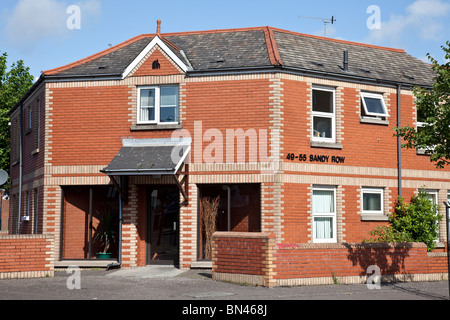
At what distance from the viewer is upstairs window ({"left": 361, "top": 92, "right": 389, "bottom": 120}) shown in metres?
19.5

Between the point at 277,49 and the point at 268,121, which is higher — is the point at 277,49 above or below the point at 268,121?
above

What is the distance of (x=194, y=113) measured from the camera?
18.5 m

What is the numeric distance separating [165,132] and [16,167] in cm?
870

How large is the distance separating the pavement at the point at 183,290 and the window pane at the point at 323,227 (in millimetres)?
3707

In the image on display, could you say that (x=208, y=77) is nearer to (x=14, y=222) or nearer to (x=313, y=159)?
(x=313, y=159)

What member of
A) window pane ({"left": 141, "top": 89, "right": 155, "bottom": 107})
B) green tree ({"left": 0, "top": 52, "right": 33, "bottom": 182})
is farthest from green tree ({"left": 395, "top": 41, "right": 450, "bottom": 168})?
→ green tree ({"left": 0, "top": 52, "right": 33, "bottom": 182})

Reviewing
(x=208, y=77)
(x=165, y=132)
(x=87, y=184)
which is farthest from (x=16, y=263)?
(x=208, y=77)

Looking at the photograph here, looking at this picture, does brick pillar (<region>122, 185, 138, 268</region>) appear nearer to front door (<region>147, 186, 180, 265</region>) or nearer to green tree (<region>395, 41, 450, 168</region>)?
front door (<region>147, 186, 180, 265</region>)

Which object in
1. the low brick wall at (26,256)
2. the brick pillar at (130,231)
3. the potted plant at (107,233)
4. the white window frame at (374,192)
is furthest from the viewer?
the white window frame at (374,192)

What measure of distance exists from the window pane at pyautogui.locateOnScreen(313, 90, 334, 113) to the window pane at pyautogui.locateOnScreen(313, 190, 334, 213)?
2.60 meters

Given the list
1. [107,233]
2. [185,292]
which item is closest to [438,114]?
[185,292]

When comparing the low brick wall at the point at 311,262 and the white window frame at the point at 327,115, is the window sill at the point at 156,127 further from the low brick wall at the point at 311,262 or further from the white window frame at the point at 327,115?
the low brick wall at the point at 311,262

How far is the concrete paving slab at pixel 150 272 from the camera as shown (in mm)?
16750

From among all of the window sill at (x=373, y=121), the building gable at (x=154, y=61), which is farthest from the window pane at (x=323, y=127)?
the building gable at (x=154, y=61)
